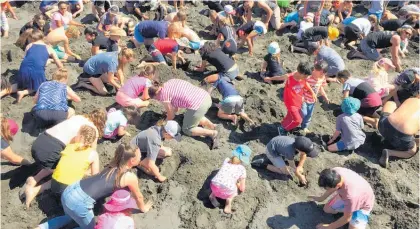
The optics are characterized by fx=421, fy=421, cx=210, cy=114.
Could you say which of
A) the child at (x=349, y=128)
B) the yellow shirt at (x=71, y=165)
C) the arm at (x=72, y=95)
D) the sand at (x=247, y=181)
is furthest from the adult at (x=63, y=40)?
the child at (x=349, y=128)

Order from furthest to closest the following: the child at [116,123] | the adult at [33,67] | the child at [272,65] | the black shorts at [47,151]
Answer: the child at [272,65] → the adult at [33,67] → the child at [116,123] → the black shorts at [47,151]

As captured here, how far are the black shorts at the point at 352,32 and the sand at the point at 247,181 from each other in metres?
2.34

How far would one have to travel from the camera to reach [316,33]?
30.0 feet

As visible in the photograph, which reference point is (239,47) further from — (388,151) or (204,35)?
(388,151)

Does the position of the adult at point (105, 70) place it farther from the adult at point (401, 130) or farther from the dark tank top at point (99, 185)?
the adult at point (401, 130)

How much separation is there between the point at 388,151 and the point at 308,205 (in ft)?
5.85

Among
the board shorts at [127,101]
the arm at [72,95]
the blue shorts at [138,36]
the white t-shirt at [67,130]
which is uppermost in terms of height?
the white t-shirt at [67,130]

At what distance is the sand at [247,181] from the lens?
546cm

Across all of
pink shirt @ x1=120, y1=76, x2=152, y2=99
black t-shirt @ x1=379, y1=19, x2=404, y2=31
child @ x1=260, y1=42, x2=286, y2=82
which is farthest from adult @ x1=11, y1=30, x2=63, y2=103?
black t-shirt @ x1=379, y1=19, x2=404, y2=31

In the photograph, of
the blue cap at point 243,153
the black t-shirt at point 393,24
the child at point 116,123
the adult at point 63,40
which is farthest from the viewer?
the black t-shirt at point 393,24

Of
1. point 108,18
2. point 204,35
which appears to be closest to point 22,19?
point 108,18

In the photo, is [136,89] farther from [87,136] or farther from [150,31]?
[150,31]

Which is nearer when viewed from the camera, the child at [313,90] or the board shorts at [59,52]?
the child at [313,90]

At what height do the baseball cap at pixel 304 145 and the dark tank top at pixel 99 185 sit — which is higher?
the dark tank top at pixel 99 185
